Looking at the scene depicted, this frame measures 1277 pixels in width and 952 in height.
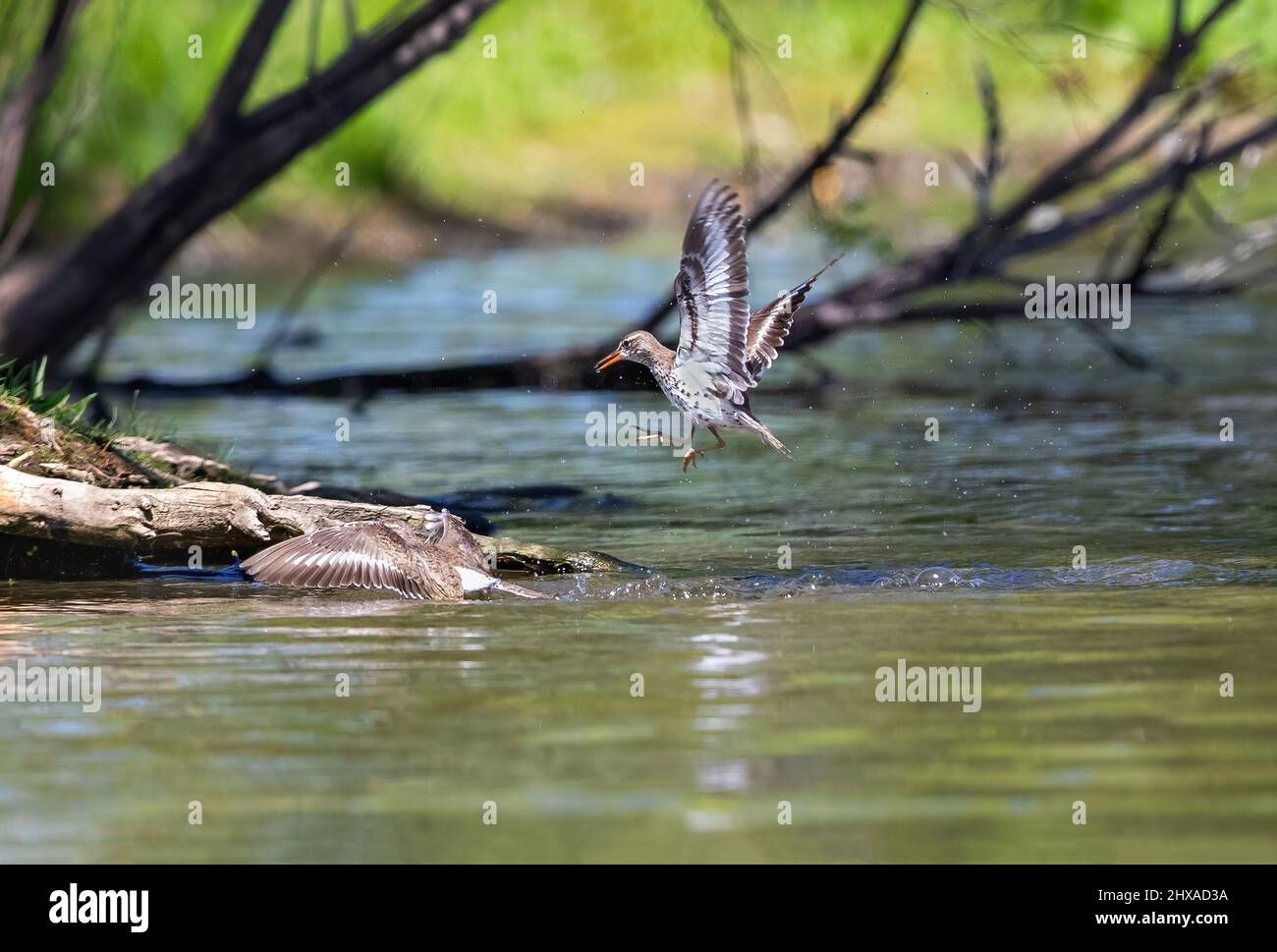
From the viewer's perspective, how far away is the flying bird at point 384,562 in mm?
7984

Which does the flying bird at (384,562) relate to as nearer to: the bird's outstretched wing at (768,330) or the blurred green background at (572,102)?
the bird's outstretched wing at (768,330)

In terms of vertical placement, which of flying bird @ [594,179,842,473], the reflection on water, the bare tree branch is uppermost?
the bare tree branch

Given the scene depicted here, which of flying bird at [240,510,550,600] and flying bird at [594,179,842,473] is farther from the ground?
flying bird at [594,179,842,473]

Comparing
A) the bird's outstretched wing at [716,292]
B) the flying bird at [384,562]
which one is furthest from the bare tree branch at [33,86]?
the bird's outstretched wing at [716,292]

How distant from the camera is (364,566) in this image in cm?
798

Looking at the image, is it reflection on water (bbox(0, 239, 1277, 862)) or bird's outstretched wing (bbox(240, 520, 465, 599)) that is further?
bird's outstretched wing (bbox(240, 520, 465, 599))

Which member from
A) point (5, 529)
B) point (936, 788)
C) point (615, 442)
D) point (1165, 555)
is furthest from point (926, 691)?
point (615, 442)

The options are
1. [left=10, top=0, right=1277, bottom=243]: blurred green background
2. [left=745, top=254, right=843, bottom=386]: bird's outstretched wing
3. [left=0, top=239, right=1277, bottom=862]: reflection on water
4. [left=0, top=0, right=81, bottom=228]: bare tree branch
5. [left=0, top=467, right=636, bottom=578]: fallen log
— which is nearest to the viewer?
[left=0, top=239, right=1277, bottom=862]: reflection on water

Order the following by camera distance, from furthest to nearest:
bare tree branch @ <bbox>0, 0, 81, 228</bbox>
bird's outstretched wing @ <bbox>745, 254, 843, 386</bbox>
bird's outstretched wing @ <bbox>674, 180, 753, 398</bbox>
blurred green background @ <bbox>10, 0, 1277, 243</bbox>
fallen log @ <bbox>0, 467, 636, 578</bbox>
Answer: blurred green background @ <bbox>10, 0, 1277, 243</bbox>
bare tree branch @ <bbox>0, 0, 81, 228</bbox>
bird's outstretched wing @ <bbox>745, 254, 843, 386</bbox>
fallen log @ <bbox>0, 467, 636, 578</bbox>
bird's outstretched wing @ <bbox>674, 180, 753, 398</bbox>

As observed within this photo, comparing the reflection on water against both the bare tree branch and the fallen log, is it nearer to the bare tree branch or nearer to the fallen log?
the fallen log

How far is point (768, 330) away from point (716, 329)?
87 cm

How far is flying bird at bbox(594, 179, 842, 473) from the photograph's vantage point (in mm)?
7902

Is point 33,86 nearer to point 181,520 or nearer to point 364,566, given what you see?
point 181,520

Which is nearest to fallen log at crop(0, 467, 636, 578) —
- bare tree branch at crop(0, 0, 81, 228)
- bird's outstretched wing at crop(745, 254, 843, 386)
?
bird's outstretched wing at crop(745, 254, 843, 386)
